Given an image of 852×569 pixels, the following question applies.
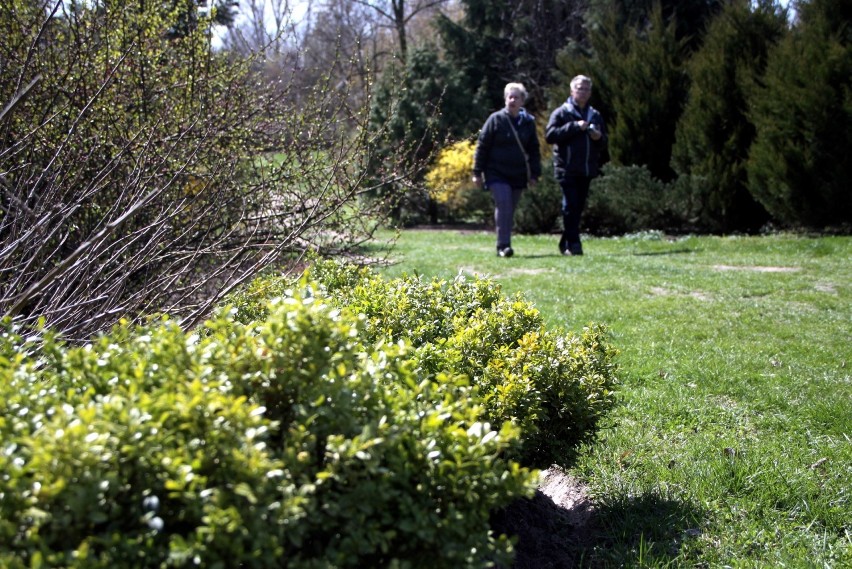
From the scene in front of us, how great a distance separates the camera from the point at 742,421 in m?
3.75

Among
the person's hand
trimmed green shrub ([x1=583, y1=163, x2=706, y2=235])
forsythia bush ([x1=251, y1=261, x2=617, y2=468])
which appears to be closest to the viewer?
forsythia bush ([x1=251, y1=261, x2=617, y2=468])

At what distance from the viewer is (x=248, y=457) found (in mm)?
1583

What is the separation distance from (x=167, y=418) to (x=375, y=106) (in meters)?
16.4

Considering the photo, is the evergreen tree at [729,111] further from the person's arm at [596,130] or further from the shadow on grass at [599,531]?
the shadow on grass at [599,531]

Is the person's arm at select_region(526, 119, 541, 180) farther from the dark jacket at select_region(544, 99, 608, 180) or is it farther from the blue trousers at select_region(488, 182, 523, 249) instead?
the blue trousers at select_region(488, 182, 523, 249)

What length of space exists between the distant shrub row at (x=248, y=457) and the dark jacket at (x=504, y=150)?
7551 mm

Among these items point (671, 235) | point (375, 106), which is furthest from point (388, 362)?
point (375, 106)

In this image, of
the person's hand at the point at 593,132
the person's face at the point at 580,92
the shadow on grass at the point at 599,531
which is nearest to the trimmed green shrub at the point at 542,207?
the person's face at the point at 580,92

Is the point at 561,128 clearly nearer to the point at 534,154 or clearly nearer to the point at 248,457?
the point at 534,154

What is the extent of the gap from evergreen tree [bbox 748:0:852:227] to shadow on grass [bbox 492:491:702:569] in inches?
361

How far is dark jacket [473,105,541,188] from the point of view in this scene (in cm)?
953

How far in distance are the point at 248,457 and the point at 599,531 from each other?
176cm

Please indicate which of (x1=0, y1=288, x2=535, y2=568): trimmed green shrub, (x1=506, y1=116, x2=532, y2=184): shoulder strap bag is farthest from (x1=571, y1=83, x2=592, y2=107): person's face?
(x1=0, y1=288, x2=535, y2=568): trimmed green shrub

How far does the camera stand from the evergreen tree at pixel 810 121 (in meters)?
10.5
